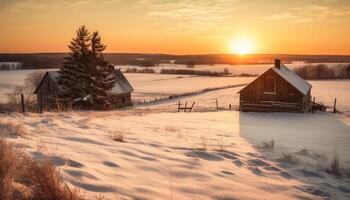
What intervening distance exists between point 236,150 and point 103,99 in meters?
25.6

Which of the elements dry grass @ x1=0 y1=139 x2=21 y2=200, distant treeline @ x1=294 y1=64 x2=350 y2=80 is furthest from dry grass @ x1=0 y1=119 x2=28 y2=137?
distant treeline @ x1=294 y1=64 x2=350 y2=80

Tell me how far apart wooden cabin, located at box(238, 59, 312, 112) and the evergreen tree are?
584 inches

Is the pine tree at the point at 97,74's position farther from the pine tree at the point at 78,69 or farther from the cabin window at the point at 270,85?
the cabin window at the point at 270,85

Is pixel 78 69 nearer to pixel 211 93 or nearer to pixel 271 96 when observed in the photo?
pixel 271 96

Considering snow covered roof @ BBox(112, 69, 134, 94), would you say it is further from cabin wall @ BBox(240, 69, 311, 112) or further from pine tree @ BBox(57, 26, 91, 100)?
cabin wall @ BBox(240, 69, 311, 112)

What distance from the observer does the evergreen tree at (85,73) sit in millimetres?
30828

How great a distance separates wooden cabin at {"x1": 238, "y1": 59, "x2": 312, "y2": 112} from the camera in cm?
2989

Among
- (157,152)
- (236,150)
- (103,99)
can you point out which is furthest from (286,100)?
(157,152)

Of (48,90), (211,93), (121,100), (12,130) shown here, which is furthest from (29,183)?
(211,93)

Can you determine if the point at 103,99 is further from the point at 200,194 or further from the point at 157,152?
the point at 200,194

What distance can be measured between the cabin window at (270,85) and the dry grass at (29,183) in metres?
28.8

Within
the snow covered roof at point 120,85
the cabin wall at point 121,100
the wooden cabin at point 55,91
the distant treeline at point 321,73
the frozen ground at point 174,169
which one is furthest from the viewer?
the distant treeline at point 321,73

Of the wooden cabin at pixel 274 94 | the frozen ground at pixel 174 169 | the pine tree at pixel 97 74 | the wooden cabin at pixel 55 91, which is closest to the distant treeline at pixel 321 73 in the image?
the wooden cabin at pixel 55 91

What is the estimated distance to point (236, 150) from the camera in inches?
317
